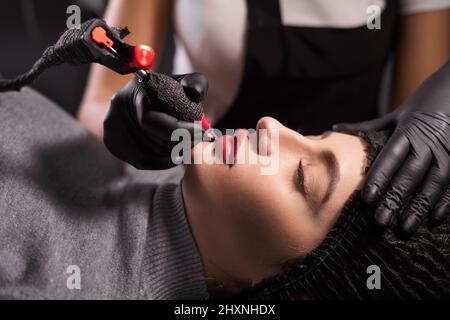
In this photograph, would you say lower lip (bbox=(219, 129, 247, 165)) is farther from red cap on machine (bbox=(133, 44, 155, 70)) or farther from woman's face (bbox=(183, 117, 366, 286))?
red cap on machine (bbox=(133, 44, 155, 70))

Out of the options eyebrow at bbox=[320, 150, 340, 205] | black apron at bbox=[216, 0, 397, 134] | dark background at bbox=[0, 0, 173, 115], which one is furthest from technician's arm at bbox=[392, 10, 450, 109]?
dark background at bbox=[0, 0, 173, 115]

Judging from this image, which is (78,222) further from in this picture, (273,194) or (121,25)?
(121,25)

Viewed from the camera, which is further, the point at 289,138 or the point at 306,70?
the point at 306,70

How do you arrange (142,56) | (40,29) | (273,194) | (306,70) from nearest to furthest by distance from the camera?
(142,56)
(273,194)
(306,70)
(40,29)

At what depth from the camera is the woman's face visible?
0.70 m

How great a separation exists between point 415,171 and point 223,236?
303mm

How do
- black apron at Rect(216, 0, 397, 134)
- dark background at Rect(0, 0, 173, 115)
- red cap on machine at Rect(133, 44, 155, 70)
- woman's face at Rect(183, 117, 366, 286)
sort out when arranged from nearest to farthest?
red cap on machine at Rect(133, 44, 155, 70), woman's face at Rect(183, 117, 366, 286), black apron at Rect(216, 0, 397, 134), dark background at Rect(0, 0, 173, 115)

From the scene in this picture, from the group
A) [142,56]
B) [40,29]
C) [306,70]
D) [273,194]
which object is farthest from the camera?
[40,29]

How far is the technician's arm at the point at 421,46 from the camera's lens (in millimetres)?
1095

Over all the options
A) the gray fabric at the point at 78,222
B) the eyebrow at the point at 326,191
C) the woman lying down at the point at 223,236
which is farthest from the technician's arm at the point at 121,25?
the eyebrow at the point at 326,191

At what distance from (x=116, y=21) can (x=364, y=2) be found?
1.85ft

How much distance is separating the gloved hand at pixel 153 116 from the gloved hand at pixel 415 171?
0.93 ft

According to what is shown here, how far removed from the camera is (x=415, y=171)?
0.69m

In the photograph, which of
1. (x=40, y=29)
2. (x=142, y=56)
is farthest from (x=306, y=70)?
(x=40, y=29)
